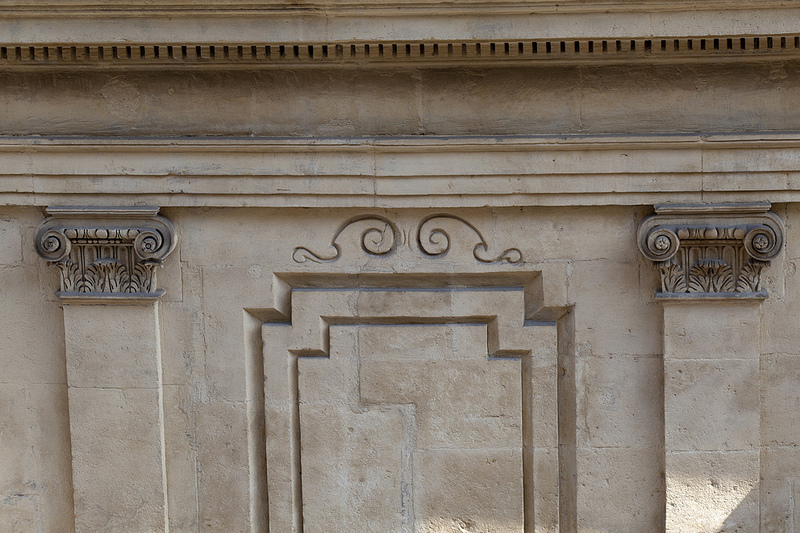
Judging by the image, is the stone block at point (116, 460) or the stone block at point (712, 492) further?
the stone block at point (116, 460)

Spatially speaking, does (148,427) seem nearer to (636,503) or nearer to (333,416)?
(333,416)

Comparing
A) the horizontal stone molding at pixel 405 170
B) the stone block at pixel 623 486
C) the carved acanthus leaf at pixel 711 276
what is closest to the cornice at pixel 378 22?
the horizontal stone molding at pixel 405 170

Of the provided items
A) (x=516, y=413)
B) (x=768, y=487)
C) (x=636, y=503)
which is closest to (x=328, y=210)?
(x=516, y=413)

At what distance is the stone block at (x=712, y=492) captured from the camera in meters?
3.55

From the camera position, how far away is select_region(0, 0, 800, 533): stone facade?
344 cm

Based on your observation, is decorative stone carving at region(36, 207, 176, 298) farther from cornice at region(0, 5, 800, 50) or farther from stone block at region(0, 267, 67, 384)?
cornice at region(0, 5, 800, 50)

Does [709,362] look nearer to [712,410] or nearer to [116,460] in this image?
[712,410]

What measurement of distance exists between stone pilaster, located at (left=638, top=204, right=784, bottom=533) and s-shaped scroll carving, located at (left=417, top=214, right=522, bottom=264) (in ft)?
2.26

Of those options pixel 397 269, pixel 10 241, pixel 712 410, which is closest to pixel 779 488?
pixel 712 410

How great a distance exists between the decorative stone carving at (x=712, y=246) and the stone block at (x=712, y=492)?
881mm

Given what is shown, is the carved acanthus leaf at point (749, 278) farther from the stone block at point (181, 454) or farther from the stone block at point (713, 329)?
the stone block at point (181, 454)

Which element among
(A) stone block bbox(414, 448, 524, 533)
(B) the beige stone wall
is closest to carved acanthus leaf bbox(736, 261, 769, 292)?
(B) the beige stone wall

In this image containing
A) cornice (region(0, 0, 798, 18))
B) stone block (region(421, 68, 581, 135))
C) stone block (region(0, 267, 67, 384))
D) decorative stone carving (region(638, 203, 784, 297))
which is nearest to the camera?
cornice (region(0, 0, 798, 18))

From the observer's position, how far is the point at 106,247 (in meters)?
3.65
